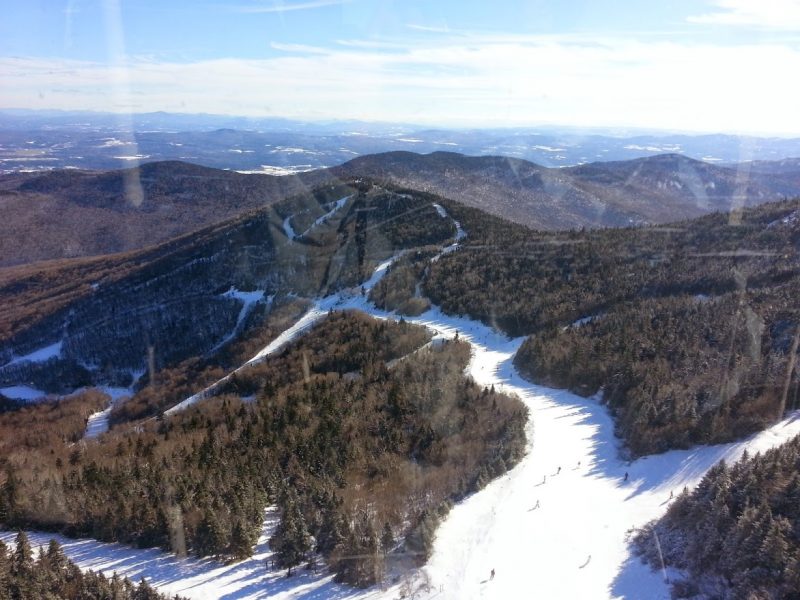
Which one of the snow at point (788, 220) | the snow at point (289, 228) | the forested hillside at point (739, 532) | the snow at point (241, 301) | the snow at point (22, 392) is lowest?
the snow at point (22, 392)

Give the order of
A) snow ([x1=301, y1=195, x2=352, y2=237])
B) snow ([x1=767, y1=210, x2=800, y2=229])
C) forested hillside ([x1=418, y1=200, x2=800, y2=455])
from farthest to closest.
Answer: snow ([x1=301, y1=195, x2=352, y2=237])
snow ([x1=767, y1=210, x2=800, y2=229])
forested hillside ([x1=418, y1=200, x2=800, y2=455])

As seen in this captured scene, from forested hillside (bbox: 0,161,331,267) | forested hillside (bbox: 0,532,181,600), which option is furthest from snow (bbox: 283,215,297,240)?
forested hillside (bbox: 0,532,181,600)

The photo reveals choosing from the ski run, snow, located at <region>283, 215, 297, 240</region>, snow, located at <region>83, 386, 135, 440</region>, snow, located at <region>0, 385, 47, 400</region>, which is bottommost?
snow, located at <region>0, 385, 47, 400</region>

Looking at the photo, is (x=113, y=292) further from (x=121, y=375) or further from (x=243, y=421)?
(x=243, y=421)

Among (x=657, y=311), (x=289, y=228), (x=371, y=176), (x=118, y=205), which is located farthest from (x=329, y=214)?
(x=118, y=205)

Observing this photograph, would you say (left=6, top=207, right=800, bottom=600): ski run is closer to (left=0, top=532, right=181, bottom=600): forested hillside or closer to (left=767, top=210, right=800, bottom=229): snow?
(left=0, top=532, right=181, bottom=600): forested hillside

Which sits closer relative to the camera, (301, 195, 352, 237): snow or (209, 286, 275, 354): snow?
(209, 286, 275, 354): snow

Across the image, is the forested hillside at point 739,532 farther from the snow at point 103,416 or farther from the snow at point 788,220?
the snow at point 788,220

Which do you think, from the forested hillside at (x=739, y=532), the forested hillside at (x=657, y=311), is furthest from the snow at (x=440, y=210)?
the forested hillside at (x=739, y=532)
